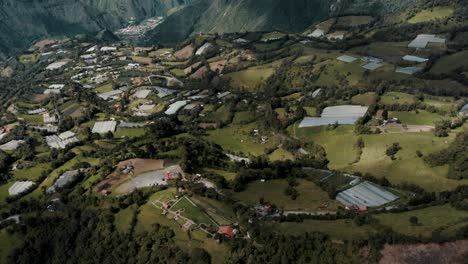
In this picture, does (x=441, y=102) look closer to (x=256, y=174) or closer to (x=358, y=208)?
(x=358, y=208)

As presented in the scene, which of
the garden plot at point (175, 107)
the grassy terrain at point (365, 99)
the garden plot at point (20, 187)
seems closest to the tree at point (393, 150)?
the grassy terrain at point (365, 99)

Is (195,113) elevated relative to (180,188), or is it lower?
lower

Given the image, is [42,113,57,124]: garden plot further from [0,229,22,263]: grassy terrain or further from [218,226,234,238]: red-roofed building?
[218,226,234,238]: red-roofed building

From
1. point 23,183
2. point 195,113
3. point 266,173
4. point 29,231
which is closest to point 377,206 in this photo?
point 266,173

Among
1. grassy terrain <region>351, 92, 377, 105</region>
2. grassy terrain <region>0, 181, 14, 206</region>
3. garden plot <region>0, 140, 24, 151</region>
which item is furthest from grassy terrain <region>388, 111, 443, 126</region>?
garden plot <region>0, 140, 24, 151</region>

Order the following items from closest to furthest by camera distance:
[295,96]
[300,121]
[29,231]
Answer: [29,231] → [300,121] → [295,96]

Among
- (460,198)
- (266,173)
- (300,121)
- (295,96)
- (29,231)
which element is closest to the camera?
(460,198)

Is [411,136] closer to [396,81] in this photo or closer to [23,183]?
[396,81]
